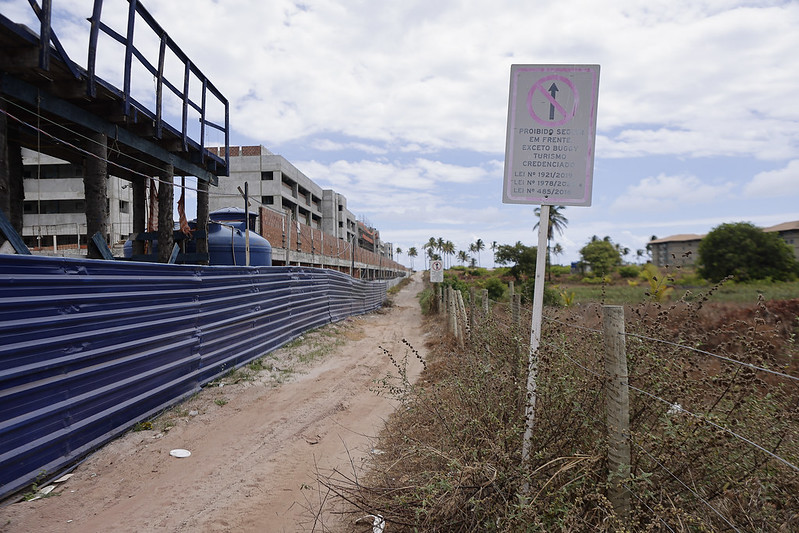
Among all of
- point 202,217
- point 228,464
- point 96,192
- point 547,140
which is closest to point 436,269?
point 202,217

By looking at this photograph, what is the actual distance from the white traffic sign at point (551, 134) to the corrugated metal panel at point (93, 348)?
409 cm

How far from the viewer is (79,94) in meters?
6.90

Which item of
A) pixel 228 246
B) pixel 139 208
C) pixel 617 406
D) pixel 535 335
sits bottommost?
pixel 617 406

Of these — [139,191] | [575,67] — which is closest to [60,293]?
[575,67]

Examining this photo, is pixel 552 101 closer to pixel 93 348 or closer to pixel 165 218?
pixel 93 348

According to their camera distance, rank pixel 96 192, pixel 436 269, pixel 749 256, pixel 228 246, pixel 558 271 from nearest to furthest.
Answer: pixel 96 192 < pixel 228 246 < pixel 436 269 < pixel 749 256 < pixel 558 271

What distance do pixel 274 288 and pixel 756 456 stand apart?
31.6 feet

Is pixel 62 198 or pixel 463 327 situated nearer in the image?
pixel 463 327

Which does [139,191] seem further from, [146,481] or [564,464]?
[564,464]

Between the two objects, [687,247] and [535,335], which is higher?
[687,247]

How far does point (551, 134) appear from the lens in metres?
3.40

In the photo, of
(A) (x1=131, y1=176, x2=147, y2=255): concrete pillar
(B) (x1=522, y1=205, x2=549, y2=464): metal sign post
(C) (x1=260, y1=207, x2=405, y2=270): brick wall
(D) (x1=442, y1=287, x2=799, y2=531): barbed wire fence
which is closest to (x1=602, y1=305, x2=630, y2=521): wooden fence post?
(D) (x1=442, y1=287, x2=799, y2=531): barbed wire fence

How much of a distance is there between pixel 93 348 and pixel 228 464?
1.80 metres

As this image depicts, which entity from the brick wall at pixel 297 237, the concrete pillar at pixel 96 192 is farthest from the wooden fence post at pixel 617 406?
the brick wall at pixel 297 237
